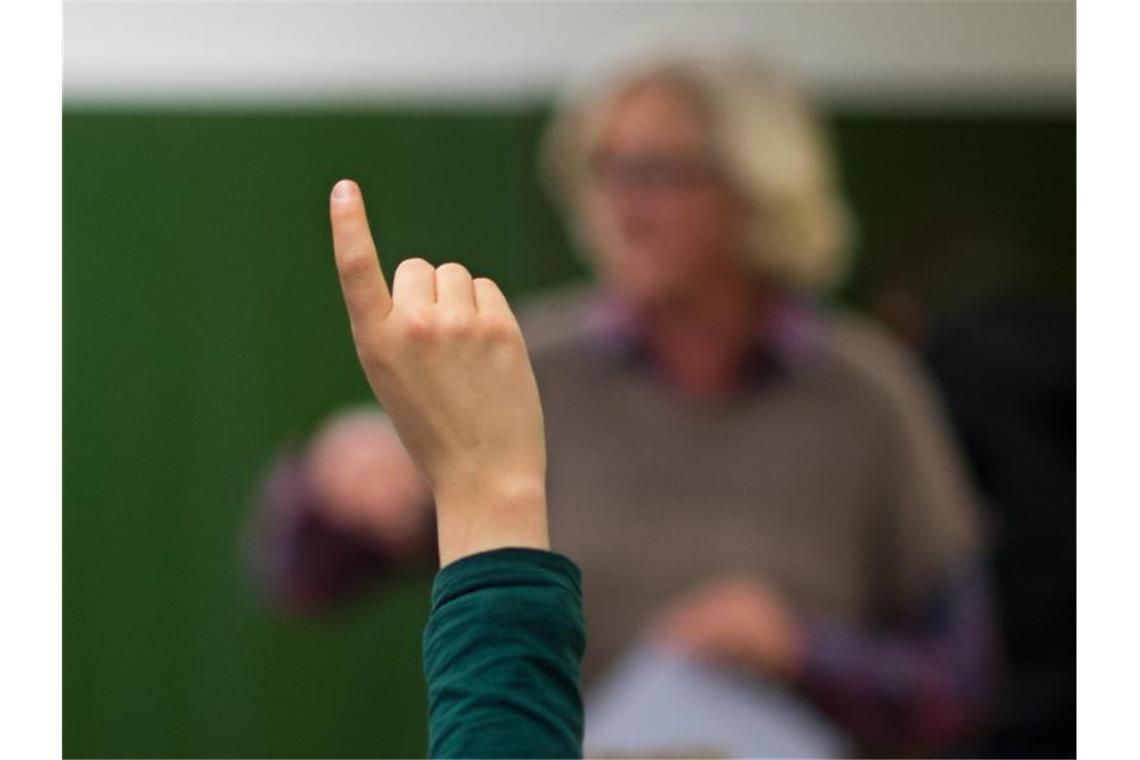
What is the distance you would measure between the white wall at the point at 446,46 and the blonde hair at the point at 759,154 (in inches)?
2.5

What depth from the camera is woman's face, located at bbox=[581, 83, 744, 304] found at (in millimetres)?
1995

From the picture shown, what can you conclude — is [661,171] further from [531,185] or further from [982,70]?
[982,70]

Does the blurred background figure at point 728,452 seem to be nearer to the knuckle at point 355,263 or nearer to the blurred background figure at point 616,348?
the blurred background figure at point 616,348

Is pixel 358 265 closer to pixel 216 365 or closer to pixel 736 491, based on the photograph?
pixel 736 491

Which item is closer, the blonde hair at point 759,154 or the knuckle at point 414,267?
the knuckle at point 414,267

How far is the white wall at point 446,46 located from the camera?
2.15m

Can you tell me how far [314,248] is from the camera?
6.84 feet

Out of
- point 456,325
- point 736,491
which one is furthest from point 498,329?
point 736,491

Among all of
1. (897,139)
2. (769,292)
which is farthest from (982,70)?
(769,292)

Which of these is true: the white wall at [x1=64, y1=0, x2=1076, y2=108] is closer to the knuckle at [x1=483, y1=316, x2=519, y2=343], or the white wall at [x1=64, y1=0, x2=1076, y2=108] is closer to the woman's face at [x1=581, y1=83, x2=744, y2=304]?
the woman's face at [x1=581, y1=83, x2=744, y2=304]

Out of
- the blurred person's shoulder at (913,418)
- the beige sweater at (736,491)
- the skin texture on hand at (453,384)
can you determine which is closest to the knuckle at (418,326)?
the skin texture on hand at (453,384)

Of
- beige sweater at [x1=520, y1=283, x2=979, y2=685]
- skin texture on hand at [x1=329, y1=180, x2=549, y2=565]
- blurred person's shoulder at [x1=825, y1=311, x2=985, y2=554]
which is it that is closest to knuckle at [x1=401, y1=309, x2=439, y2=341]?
skin texture on hand at [x1=329, y1=180, x2=549, y2=565]

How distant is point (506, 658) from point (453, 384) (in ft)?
0.31
